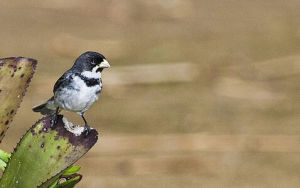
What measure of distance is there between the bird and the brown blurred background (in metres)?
3.96

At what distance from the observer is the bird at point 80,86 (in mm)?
2178

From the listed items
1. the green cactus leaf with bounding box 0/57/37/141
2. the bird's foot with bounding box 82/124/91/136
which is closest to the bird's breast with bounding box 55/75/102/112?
the green cactus leaf with bounding box 0/57/37/141

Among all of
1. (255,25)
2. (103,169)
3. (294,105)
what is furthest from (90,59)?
(255,25)

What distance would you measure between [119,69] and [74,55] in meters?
0.56

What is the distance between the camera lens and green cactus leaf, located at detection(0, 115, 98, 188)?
1.78 m

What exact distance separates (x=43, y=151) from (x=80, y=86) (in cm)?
44

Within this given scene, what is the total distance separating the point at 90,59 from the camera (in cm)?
216

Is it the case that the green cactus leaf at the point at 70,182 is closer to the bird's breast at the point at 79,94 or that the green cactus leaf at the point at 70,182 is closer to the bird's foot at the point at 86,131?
the bird's foot at the point at 86,131

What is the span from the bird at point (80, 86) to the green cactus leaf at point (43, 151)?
1.11 ft

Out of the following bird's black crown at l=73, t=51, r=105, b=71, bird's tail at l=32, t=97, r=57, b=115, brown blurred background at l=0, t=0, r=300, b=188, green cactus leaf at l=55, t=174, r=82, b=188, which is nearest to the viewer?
green cactus leaf at l=55, t=174, r=82, b=188

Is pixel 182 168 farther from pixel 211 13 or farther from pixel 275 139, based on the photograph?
pixel 211 13

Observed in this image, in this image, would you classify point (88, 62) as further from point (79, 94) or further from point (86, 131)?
point (86, 131)

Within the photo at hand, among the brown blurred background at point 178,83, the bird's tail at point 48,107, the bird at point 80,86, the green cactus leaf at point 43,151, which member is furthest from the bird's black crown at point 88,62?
the brown blurred background at point 178,83

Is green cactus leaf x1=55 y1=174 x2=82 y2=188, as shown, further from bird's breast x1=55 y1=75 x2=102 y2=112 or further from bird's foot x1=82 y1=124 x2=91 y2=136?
bird's breast x1=55 y1=75 x2=102 y2=112
